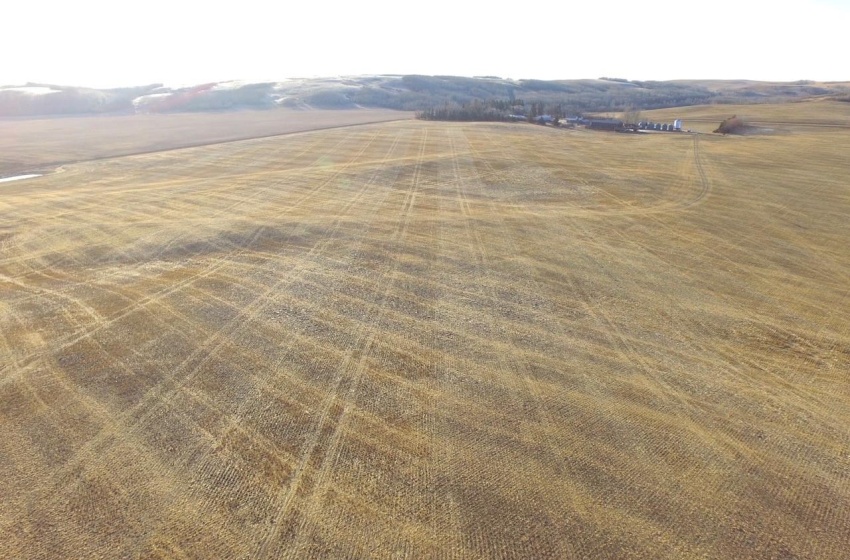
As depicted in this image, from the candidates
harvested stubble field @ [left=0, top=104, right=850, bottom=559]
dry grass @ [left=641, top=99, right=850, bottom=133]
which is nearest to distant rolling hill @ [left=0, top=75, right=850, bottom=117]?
dry grass @ [left=641, top=99, right=850, bottom=133]

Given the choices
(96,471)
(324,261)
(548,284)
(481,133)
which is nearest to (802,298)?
(548,284)

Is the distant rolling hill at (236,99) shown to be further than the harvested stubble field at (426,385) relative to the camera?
Yes

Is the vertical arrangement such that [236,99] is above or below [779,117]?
above

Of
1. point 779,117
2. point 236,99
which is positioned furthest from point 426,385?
point 236,99

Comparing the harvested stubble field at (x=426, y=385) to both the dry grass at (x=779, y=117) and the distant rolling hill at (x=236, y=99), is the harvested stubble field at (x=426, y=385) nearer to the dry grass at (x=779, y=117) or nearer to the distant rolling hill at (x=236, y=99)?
the dry grass at (x=779, y=117)

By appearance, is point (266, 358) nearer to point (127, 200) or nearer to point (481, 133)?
point (127, 200)

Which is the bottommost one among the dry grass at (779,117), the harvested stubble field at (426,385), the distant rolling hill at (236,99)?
the harvested stubble field at (426,385)

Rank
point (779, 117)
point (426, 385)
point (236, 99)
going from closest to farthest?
point (426, 385), point (779, 117), point (236, 99)

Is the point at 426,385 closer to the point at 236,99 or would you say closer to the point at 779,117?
the point at 779,117

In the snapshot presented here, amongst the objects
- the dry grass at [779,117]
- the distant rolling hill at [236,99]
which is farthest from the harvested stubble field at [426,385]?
the distant rolling hill at [236,99]

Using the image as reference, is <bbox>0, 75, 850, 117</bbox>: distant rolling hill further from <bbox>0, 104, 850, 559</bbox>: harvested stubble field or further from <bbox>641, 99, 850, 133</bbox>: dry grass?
<bbox>0, 104, 850, 559</bbox>: harvested stubble field
